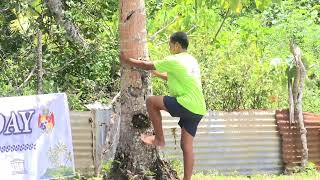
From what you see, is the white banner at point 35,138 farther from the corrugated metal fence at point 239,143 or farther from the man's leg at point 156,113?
the corrugated metal fence at point 239,143

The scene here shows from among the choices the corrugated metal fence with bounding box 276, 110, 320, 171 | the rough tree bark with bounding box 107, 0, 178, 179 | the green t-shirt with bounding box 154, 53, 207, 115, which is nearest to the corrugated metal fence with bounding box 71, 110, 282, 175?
the corrugated metal fence with bounding box 276, 110, 320, 171

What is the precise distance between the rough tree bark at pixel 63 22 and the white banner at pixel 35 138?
417cm

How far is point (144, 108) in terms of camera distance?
6926 mm

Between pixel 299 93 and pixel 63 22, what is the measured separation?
16.4ft

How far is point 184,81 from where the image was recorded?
6480 millimetres

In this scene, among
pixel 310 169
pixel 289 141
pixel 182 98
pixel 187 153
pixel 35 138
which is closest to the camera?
pixel 182 98

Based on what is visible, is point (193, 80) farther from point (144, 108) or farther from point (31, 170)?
point (31, 170)

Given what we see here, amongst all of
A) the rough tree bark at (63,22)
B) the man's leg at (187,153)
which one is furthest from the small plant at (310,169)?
the man's leg at (187,153)

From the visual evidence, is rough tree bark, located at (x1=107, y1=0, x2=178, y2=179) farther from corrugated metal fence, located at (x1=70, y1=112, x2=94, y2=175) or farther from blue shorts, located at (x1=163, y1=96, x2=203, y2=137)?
corrugated metal fence, located at (x1=70, y1=112, x2=94, y2=175)

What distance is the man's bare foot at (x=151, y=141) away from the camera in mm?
6719

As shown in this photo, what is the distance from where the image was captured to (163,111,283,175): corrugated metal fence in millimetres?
11602

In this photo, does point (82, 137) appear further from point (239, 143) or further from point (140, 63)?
point (140, 63)

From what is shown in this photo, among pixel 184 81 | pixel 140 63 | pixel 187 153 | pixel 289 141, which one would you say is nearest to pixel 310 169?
Answer: pixel 289 141

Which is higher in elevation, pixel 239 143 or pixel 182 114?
pixel 182 114
